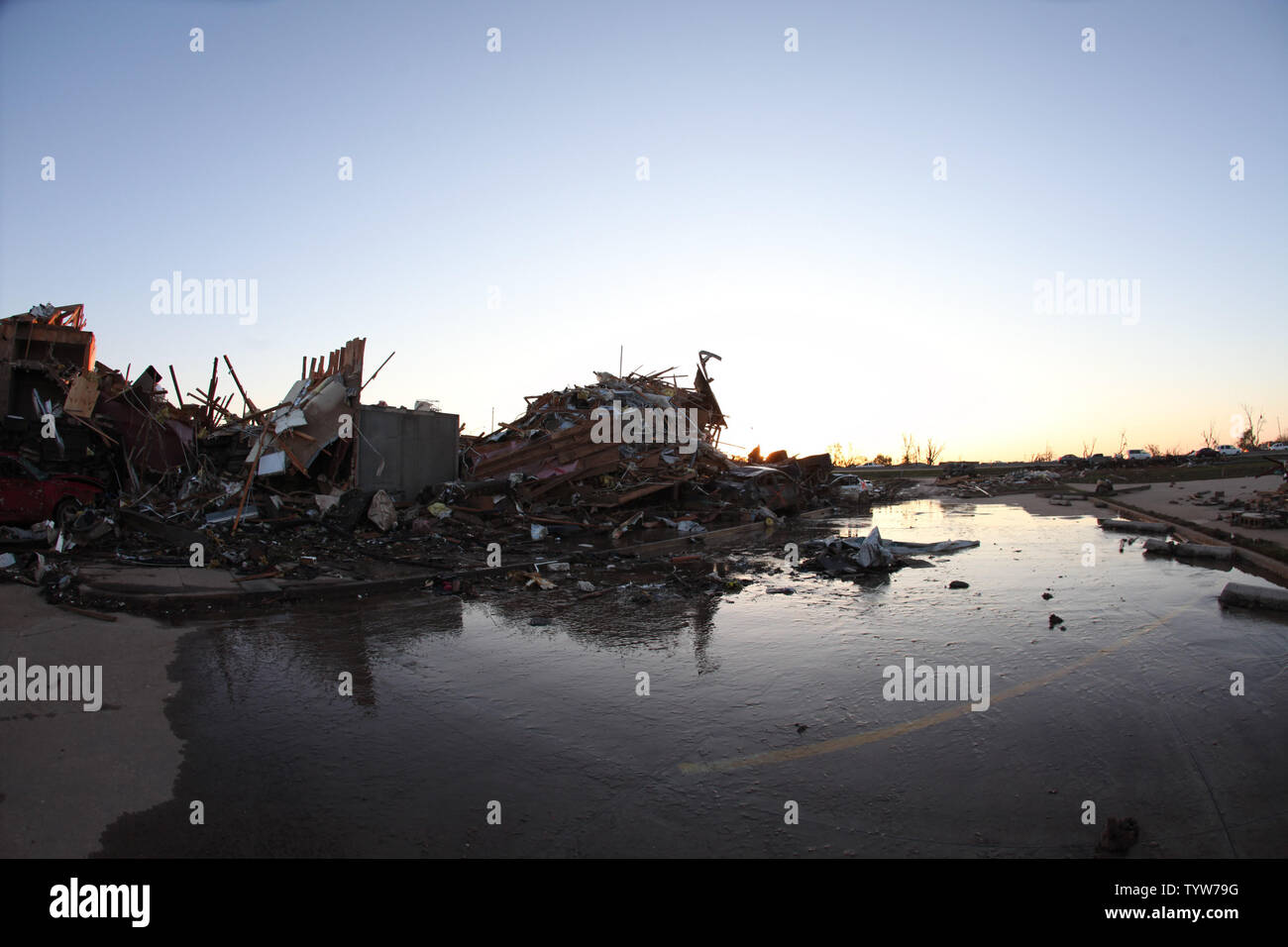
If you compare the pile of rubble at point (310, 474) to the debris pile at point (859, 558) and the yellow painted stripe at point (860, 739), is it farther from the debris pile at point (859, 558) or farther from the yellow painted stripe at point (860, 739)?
the yellow painted stripe at point (860, 739)

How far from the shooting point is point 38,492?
38.3ft

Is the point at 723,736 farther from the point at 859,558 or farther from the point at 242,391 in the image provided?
the point at 242,391

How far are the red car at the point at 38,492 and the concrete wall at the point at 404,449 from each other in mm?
4637

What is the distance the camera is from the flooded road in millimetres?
3174

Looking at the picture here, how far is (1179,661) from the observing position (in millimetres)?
5590

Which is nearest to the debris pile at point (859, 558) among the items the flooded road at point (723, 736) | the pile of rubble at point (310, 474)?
the flooded road at point (723, 736)

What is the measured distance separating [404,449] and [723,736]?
43.0ft

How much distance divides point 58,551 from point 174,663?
6323 mm

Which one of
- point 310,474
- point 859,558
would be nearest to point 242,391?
point 310,474

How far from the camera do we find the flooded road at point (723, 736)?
3.17 metres
